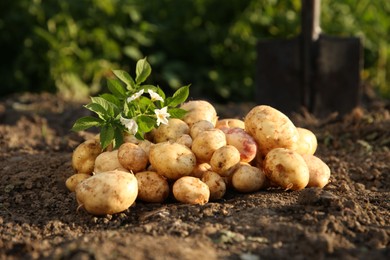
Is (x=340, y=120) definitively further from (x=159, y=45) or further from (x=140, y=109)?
(x=159, y=45)

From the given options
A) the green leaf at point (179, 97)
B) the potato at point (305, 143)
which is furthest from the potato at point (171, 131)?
the potato at point (305, 143)

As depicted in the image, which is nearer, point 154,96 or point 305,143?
point 154,96

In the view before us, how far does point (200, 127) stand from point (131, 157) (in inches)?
16.2

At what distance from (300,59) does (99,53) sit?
7.52 ft

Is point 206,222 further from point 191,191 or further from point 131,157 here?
point 131,157

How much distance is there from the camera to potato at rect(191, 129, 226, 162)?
3.21m

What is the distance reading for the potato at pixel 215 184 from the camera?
3193 millimetres

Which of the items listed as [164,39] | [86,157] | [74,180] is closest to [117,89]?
[86,157]

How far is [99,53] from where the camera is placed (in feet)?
23.9

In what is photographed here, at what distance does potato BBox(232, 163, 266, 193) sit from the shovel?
308 centimetres

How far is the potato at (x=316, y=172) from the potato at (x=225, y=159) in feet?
1.33

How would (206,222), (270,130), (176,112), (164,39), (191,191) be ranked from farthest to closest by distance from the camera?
(164,39) → (176,112) → (270,130) → (191,191) → (206,222)

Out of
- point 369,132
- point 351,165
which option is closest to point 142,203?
point 351,165

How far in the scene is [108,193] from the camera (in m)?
2.95
